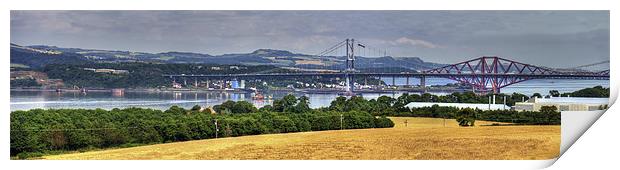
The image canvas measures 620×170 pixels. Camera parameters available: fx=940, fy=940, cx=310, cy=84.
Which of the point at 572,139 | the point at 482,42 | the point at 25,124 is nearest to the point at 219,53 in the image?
the point at 25,124

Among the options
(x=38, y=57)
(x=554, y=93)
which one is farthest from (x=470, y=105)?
(x=38, y=57)

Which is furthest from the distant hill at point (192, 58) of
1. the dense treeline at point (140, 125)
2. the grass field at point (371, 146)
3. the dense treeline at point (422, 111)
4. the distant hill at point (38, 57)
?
the grass field at point (371, 146)

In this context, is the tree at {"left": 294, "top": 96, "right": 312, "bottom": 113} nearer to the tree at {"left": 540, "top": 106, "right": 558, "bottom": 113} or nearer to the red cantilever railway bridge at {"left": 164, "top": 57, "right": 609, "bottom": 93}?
the red cantilever railway bridge at {"left": 164, "top": 57, "right": 609, "bottom": 93}

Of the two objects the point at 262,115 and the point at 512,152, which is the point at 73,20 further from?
Answer: the point at 512,152

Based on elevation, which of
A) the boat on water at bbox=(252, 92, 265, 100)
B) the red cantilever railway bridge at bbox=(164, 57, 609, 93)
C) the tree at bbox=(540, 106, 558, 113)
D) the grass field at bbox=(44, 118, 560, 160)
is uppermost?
the red cantilever railway bridge at bbox=(164, 57, 609, 93)

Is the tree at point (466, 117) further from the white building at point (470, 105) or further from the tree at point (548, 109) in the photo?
the tree at point (548, 109)

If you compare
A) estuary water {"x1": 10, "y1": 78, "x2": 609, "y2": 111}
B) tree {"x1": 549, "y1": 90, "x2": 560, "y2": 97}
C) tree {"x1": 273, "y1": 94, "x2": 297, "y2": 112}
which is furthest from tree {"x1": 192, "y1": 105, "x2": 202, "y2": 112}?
tree {"x1": 549, "y1": 90, "x2": 560, "y2": 97}
